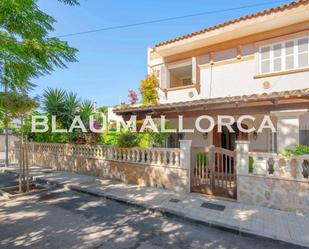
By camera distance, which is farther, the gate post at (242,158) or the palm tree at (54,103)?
the palm tree at (54,103)

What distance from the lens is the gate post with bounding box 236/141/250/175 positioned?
7648 millimetres

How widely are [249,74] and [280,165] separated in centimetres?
596

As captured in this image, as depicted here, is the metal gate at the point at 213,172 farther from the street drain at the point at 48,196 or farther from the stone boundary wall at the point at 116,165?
the street drain at the point at 48,196

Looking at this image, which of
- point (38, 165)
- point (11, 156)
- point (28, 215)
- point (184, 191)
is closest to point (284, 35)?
point (184, 191)

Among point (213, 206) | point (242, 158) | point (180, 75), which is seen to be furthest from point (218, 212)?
point (180, 75)

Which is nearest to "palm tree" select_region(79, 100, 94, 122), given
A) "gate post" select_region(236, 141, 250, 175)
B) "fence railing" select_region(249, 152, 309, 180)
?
"gate post" select_region(236, 141, 250, 175)

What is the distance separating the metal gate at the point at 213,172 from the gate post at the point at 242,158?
299 mm

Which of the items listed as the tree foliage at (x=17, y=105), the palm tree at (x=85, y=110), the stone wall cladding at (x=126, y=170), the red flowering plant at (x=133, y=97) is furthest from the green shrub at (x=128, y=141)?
the red flowering plant at (x=133, y=97)

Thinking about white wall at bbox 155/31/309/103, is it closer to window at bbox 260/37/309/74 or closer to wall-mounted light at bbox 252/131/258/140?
window at bbox 260/37/309/74

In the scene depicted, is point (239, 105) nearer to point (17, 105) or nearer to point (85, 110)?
point (17, 105)

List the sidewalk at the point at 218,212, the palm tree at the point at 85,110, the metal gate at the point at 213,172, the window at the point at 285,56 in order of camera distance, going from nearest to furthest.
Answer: the sidewalk at the point at 218,212
the metal gate at the point at 213,172
the window at the point at 285,56
the palm tree at the point at 85,110

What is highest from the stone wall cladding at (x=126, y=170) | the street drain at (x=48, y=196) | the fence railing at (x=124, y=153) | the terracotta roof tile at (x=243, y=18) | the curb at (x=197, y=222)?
the terracotta roof tile at (x=243, y=18)

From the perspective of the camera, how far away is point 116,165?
37.3ft

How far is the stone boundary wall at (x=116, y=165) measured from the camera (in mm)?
9281
